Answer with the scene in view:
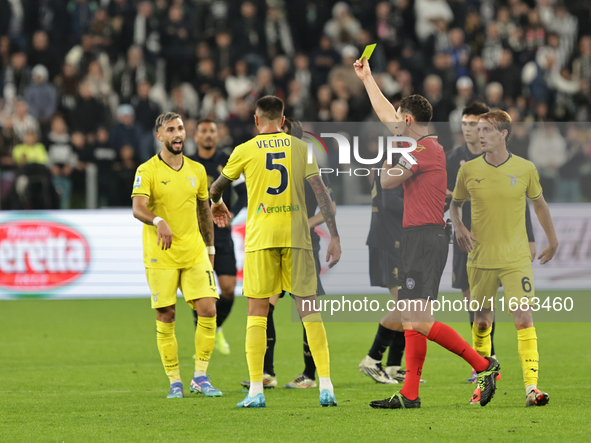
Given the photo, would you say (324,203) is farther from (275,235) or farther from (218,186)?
(218,186)

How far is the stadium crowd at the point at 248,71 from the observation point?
1451 cm

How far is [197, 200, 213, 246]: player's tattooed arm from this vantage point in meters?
7.31

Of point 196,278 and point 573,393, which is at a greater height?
point 196,278

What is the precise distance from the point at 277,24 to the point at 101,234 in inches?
270

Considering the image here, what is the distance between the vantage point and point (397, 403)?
6121mm

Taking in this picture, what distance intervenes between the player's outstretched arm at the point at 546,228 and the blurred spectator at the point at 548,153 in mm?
7000

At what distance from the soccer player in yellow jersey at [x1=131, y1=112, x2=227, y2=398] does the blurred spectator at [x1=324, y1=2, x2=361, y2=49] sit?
1144 centimetres

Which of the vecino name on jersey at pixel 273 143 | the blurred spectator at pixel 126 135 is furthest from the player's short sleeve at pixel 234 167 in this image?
the blurred spectator at pixel 126 135

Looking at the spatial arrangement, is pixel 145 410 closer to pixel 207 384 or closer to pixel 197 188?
pixel 207 384

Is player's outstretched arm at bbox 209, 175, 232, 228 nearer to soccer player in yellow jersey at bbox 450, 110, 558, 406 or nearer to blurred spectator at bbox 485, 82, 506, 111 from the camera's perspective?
soccer player in yellow jersey at bbox 450, 110, 558, 406

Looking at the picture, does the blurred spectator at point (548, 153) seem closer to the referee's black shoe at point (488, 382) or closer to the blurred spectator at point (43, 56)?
the referee's black shoe at point (488, 382)

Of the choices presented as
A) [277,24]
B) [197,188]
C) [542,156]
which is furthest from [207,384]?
[277,24]

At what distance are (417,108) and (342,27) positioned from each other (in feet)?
40.5

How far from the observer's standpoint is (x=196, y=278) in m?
7.05
